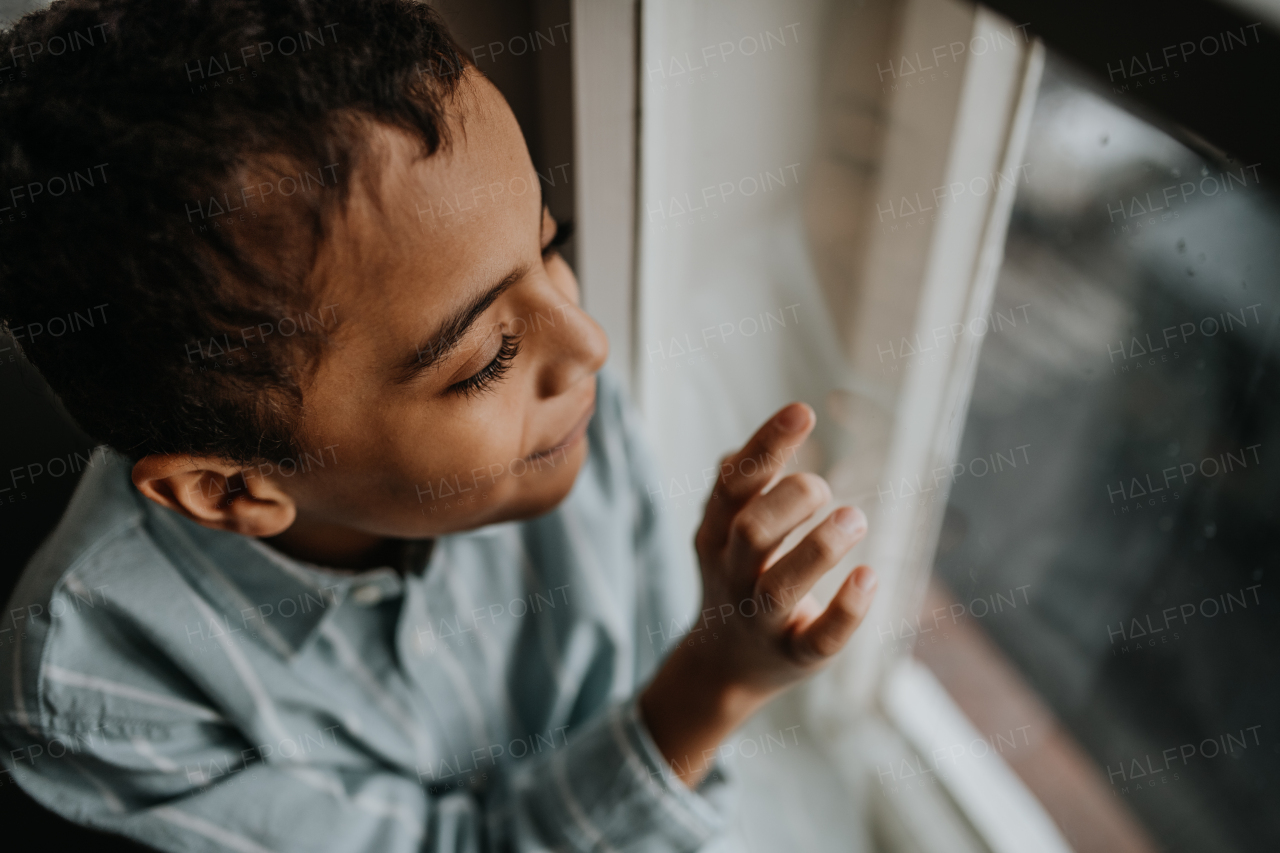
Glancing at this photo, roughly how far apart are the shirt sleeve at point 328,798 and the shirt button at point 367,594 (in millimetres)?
116

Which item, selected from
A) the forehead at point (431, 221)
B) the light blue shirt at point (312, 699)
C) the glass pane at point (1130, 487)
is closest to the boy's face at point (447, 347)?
the forehead at point (431, 221)

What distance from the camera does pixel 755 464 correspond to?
20.0 inches

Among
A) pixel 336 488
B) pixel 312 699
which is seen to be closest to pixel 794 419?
pixel 336 488

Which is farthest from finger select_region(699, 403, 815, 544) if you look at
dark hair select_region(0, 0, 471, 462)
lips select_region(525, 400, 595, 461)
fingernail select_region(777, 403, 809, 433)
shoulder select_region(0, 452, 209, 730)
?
shoulder select_region(0, 452, 209, 730)

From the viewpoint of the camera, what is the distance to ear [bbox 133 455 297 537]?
1.53ft

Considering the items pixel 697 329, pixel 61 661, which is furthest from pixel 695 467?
pixel 61 661

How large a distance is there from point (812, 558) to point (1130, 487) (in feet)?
0.67

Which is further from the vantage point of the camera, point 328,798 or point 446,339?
point 328,798

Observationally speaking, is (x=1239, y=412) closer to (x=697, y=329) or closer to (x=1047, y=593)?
(x=1047, y=593)

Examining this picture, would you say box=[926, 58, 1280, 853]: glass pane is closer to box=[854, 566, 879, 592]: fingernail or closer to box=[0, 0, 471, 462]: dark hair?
box=[854, 566, 879, 592]: fingernail

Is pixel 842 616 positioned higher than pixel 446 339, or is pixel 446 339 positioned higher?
pixel 446 339

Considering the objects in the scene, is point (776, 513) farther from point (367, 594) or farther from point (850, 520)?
point (367, 594)

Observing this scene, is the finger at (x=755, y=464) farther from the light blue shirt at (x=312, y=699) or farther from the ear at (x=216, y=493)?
the ear at (x=216, y=493)

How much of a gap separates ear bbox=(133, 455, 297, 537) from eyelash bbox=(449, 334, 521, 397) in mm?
138
